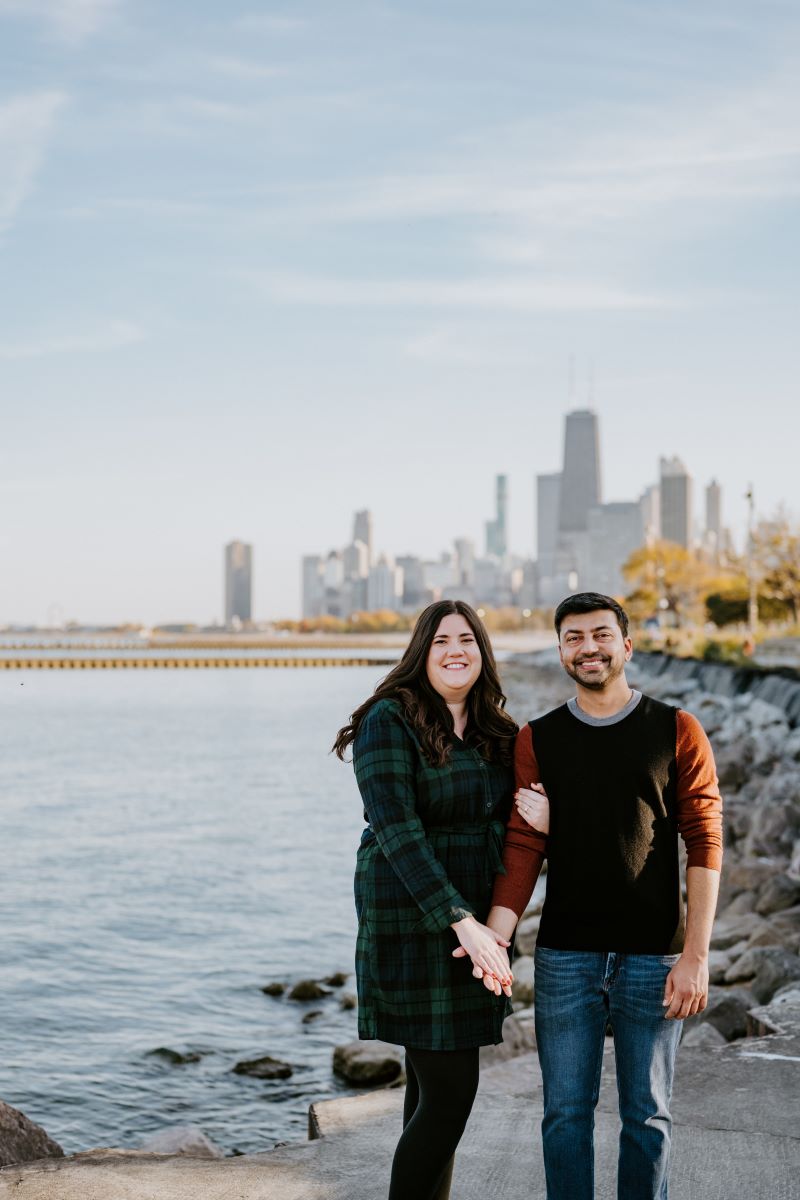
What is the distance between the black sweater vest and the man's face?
0.39 feet

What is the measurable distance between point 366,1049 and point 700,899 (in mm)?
5781

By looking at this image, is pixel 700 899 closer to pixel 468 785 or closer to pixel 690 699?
pixel 468 785

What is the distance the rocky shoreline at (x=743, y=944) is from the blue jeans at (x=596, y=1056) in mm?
1877

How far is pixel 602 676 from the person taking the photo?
3236 millimetres

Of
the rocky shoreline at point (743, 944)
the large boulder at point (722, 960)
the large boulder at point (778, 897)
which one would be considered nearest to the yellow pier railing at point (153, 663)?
the rocky shoreline at point (743, 944)

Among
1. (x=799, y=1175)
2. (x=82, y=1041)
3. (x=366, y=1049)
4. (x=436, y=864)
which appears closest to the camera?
(x=436, y=864)

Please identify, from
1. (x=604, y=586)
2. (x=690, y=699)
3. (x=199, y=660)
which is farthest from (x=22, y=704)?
(x=604, y=586)

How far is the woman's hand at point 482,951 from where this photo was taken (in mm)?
3117

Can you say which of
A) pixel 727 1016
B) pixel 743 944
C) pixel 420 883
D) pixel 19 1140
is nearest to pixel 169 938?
pixel 743 944

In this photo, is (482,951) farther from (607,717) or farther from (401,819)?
(607,717)

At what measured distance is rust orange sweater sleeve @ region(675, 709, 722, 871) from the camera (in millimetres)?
3168

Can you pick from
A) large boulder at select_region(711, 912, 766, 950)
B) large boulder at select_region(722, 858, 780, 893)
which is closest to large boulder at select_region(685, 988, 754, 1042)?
large boulder at select_region(711, 912, 766, 950)

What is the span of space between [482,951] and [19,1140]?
100 inches

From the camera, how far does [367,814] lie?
3291mm
